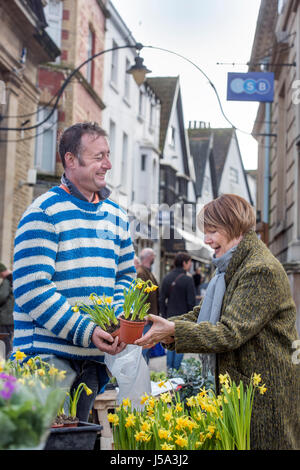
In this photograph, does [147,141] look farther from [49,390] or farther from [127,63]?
[49,390]

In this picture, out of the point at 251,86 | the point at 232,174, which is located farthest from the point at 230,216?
the point at 232,174

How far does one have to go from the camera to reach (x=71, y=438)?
1.64 meters

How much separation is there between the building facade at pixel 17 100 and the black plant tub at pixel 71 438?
483 inches

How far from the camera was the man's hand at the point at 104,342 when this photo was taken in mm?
2604

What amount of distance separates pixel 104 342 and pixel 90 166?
2.74ft

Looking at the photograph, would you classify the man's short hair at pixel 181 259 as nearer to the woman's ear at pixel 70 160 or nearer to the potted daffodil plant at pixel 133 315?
the woman's ear at pixel 70 160

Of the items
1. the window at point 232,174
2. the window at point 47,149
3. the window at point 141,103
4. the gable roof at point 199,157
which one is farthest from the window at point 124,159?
the window at point 232,174

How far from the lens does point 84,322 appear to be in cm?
273

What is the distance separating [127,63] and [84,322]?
25.8 meters

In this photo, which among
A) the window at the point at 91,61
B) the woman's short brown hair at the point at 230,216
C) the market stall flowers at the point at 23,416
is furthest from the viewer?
the window at the point at 91,61

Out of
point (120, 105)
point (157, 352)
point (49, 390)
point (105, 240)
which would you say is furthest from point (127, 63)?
point (49, 390)

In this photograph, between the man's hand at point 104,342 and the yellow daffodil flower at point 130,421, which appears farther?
the man's hand at point 104,342

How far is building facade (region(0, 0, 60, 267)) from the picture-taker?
45.9 feet

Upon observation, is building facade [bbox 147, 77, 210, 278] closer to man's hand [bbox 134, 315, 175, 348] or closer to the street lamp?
the street lamp
